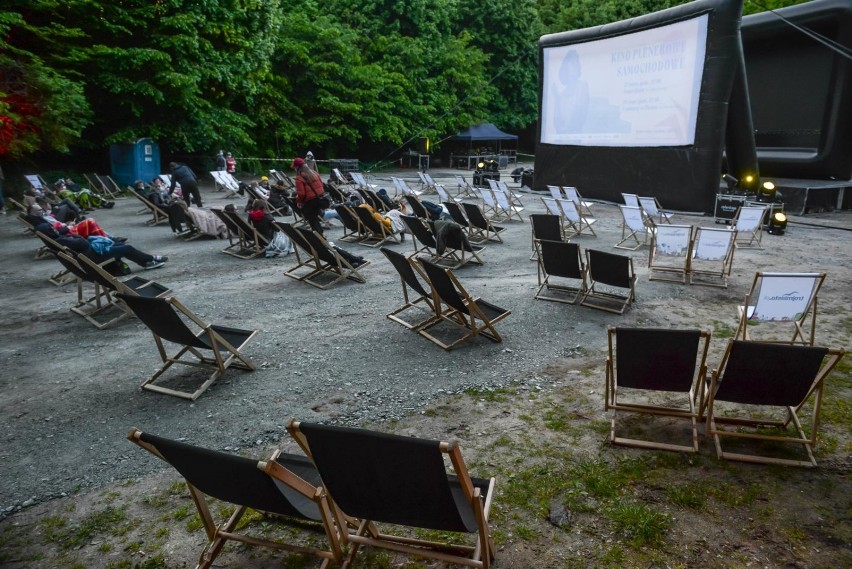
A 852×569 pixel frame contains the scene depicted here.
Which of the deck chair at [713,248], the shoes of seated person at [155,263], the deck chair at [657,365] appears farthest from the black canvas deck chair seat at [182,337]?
the deck chair at [713,248]

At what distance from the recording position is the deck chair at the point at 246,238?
29.8 ft

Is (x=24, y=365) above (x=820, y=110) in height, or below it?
below

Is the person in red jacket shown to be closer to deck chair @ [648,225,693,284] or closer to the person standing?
the person standing

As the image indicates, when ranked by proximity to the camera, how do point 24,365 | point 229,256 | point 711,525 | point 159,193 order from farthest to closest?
point 159,193
point 229,256
point 24,365
point 711,525

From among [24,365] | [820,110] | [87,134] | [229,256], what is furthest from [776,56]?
[87,134]

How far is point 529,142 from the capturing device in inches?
1615

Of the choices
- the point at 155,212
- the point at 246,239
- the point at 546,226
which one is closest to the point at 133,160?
the point at 155,212

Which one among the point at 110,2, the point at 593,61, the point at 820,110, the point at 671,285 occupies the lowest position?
the point at 671,285

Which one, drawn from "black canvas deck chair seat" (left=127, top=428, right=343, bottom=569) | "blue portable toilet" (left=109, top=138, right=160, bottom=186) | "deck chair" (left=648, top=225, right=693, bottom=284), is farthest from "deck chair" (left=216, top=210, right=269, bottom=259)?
"blue portable toilet" (left=109, top=138, right=160, bottom=186)

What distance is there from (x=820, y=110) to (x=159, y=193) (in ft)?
58.9

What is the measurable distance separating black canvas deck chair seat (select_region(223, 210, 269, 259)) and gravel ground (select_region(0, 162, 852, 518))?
0.35 meters

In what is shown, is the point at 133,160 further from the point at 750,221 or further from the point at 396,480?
the point at 396,480

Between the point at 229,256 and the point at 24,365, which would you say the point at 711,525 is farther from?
the point at 229,256

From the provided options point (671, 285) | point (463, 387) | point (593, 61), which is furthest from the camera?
point (593, 61)
